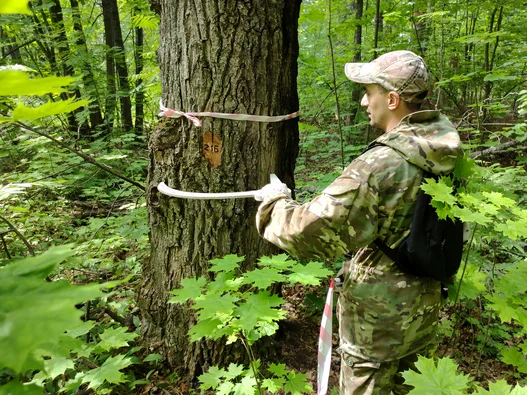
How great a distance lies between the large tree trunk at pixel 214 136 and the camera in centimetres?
218

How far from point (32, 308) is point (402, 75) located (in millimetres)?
1776

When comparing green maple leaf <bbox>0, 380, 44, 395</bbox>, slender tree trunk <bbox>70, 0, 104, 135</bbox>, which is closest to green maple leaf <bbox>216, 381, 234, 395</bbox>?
green maple leaf <bbox>0, 380, 44, 395</bbox>

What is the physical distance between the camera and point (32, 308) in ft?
1.79

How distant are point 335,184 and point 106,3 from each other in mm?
7909

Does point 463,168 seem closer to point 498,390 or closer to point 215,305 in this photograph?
point 498,390

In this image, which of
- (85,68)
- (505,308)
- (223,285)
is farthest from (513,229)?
(85,68)

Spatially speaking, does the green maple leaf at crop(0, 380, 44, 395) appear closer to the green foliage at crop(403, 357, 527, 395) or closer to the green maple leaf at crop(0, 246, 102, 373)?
the green maple leaf at crop(0, 246, 102, 373)

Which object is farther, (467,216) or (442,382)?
(467,216)

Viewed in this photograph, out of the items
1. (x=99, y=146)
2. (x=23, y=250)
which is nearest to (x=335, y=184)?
(x=23, y=250)

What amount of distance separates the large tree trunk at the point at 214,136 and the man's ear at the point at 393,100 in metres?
0.77

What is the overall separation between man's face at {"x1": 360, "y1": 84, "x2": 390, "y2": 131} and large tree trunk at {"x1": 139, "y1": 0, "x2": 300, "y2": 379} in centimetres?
65

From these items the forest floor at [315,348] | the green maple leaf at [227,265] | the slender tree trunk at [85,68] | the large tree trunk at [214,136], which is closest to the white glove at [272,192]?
the large tree trunk at [214,136]

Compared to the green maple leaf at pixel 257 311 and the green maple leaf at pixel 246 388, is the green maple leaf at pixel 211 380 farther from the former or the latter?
the green maple leaf at pixel 257 311

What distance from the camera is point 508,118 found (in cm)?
880
